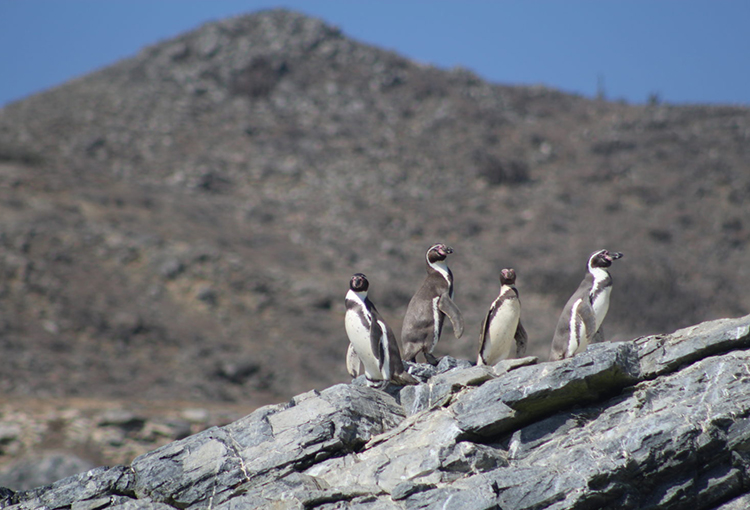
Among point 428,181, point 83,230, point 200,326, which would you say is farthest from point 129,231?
point 428,181

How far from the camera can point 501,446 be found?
871 centimetres

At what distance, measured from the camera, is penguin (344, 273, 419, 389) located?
10531 mm

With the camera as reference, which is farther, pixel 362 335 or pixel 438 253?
pixel 438 253

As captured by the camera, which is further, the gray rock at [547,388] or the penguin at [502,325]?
the penguin at [502,325]

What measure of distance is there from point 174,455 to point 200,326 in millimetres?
Answer: 19926

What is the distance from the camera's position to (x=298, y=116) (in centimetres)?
5116

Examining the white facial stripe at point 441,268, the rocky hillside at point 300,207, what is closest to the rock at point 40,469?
the rocky hillside at point 300,207

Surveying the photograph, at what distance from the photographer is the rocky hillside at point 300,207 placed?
2780cm

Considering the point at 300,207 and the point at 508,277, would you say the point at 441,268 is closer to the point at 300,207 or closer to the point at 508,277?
the point at 508,277

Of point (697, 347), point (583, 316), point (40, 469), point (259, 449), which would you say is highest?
point (40, 469)

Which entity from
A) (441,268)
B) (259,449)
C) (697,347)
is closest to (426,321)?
(441,268)

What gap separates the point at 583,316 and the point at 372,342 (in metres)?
2.96

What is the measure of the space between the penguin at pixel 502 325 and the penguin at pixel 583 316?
0.64m

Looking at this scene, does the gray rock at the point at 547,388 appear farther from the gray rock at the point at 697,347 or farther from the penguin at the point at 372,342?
the penguin at the point at 372,342
